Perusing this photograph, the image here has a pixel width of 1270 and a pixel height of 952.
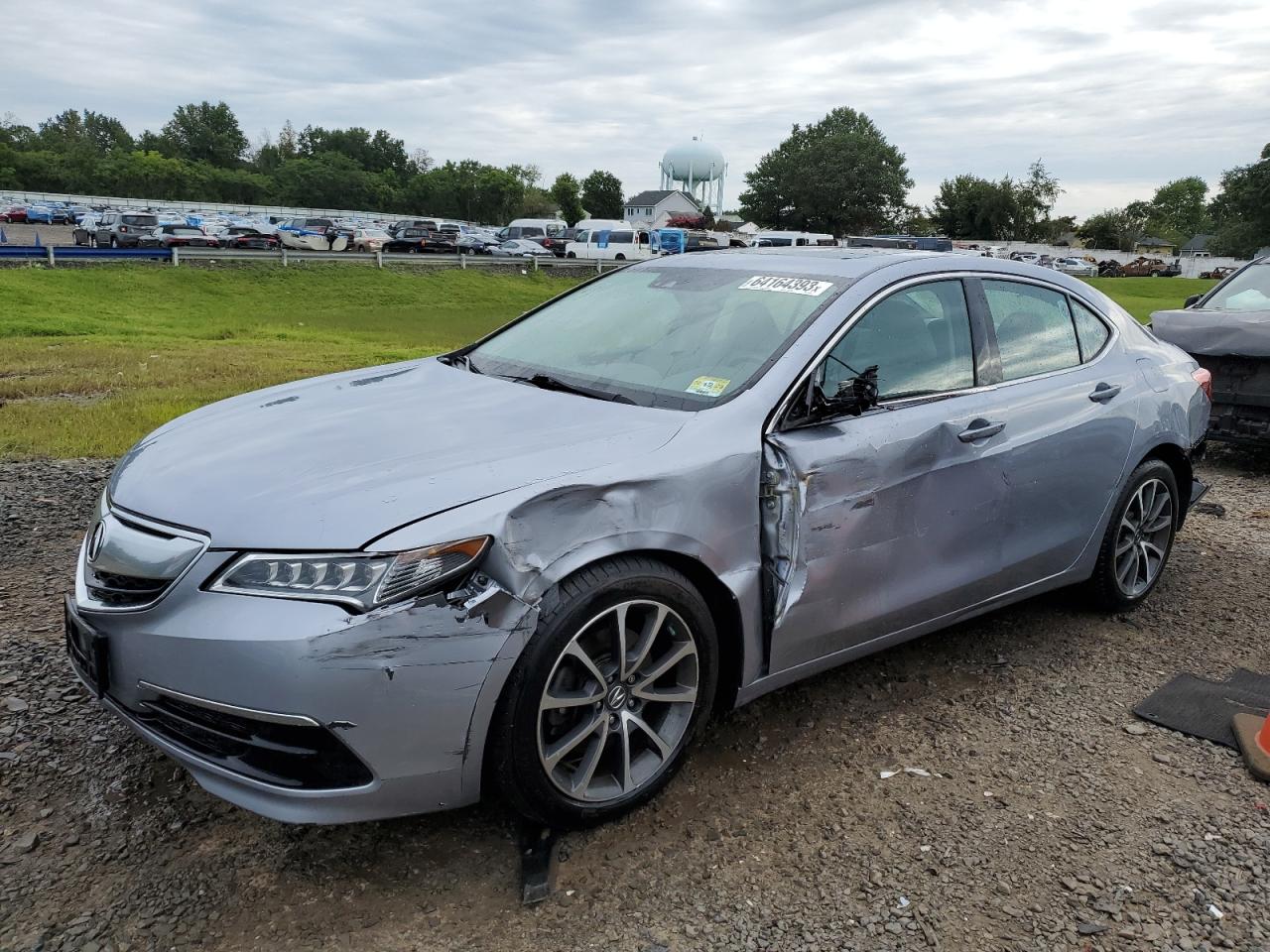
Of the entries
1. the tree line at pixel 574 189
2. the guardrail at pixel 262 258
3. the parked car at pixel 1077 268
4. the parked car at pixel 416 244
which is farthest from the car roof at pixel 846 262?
the tree line at pixel 574 189

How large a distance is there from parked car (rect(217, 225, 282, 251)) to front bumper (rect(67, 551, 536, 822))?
117 ft

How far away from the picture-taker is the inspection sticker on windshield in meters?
3.22

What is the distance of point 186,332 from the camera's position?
18828 mm

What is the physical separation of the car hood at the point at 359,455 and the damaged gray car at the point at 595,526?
0.01 m

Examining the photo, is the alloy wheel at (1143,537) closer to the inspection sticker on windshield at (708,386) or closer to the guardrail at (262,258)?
the inspection sticker on windshield at (708,386)

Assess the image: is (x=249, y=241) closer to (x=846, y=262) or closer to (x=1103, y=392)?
(x=846, y=262)

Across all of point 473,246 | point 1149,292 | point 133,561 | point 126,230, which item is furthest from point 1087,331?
point 1149,292

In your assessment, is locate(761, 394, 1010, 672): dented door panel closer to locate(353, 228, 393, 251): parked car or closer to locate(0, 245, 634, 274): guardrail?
locate(0, 245, 634, 274): guardrail

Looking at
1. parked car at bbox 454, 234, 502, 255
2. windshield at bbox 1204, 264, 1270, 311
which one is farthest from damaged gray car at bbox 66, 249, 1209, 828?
parked car at bbox 454, 234, 502, 255

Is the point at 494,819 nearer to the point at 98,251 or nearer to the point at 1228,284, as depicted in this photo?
the point at 1228,284

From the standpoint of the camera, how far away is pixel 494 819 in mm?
2934

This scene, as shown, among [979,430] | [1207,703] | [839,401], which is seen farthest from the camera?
[1207,703]

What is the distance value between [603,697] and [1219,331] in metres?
6.69

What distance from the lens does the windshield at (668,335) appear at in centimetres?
333
